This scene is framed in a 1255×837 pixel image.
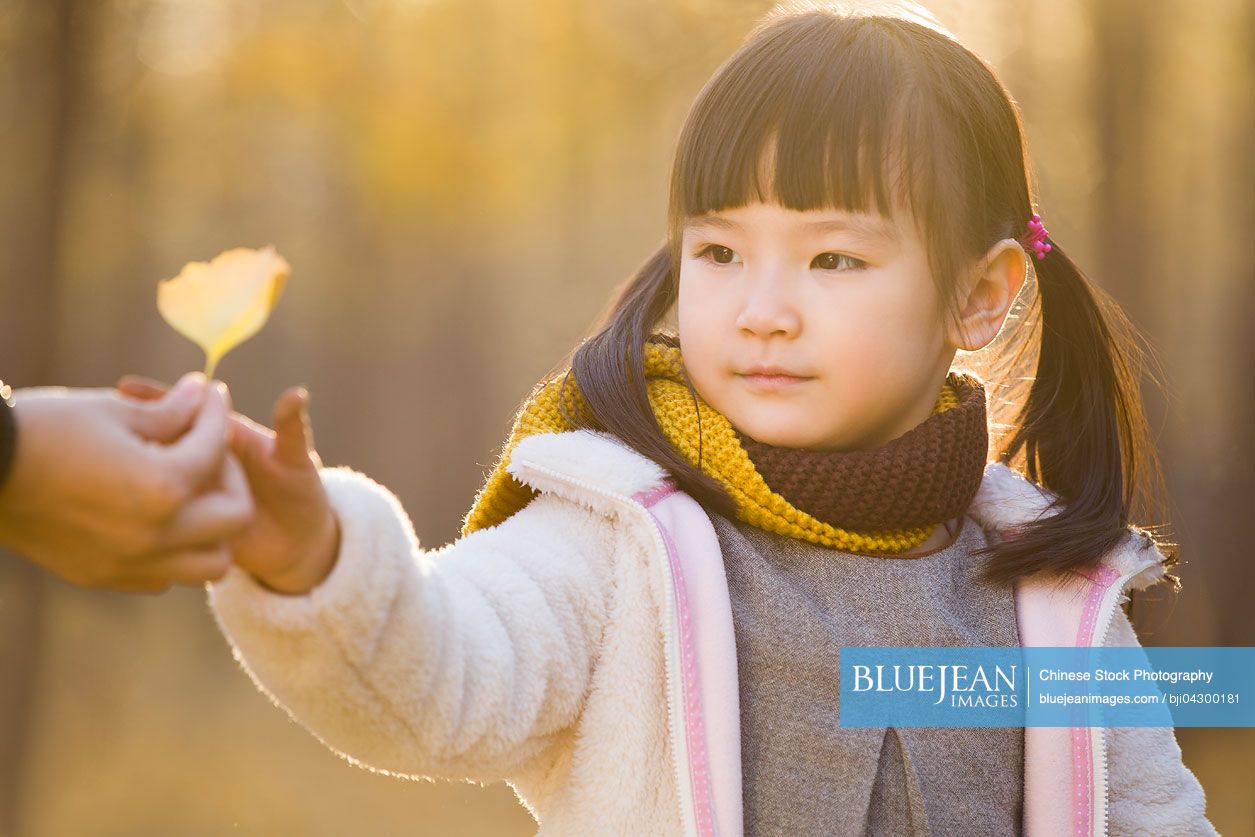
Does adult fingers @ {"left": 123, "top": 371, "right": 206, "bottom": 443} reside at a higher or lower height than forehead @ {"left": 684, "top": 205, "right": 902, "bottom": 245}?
lower

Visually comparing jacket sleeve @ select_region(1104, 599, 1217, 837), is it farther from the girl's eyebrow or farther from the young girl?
the girl's eyebrow

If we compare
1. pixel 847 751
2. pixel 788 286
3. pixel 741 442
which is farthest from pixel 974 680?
pixel 788 286

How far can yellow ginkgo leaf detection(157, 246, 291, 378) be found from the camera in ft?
2.83

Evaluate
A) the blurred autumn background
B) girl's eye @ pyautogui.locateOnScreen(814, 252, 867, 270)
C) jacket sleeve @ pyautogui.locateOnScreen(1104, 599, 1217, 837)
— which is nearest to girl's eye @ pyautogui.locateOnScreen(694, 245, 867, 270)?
girl's eye @ pyautogui.locateOnScreen(814, 252, 867, 270)

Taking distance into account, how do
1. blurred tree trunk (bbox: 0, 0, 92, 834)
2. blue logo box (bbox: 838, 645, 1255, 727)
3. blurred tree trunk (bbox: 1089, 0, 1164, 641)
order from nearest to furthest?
blue logo box (bbox: 838, 645, 1255, 727) < blurred tree trunk (bbox: 0, 0, 92, 834) < blurred tree trunk (bbox: 1089, 0, 1164, 641)

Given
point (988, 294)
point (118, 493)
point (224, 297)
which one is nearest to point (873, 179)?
point (988, 294)

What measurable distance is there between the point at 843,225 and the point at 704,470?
0.32 metres

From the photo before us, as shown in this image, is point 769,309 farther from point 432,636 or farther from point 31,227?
point 31,227

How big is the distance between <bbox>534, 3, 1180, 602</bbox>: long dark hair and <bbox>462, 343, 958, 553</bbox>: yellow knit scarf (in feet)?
0.08

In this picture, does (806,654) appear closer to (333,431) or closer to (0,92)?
(0,92)

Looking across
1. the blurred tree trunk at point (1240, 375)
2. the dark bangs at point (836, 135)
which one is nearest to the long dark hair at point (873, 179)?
the dark bangs at point (836, 135)

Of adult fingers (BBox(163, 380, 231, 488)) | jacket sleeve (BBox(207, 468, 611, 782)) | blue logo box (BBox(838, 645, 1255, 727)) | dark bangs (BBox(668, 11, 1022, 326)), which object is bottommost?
blue logo box (BBox(838, 645, 1255, 727))

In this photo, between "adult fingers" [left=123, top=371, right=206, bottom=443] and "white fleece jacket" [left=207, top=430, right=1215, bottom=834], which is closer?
"adult fingers" [left=123, top=371, right=206, bottom=443]

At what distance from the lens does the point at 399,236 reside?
5.80 m
